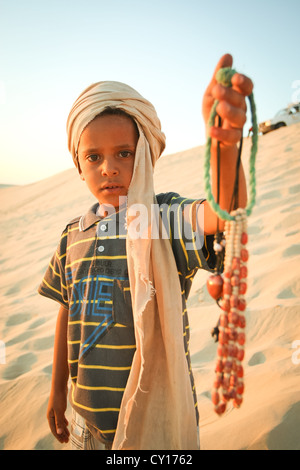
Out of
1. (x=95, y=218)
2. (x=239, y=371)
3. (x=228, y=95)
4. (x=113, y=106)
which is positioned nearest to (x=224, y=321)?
(x=239, y=371)

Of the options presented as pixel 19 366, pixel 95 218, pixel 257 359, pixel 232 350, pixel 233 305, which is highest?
pixel 95 218

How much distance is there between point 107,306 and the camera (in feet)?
4.52

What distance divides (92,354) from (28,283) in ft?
13.3

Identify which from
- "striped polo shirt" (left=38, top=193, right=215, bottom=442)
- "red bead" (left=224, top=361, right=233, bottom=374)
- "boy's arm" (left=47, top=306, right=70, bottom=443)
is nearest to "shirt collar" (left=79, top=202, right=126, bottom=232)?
"striped polo shirt" (left=38, top=193, right=215, bottom=442)

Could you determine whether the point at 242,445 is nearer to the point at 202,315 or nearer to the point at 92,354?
the point at 92,354

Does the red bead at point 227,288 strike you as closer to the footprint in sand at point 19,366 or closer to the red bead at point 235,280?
the red bead at point 235,280

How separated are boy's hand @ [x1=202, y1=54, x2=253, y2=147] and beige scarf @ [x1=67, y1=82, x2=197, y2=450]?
20.8 inches

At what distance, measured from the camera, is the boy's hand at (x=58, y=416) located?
1.64 metres

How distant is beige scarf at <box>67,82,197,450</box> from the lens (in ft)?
3.93

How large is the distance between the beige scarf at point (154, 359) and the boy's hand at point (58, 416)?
0.55 metres

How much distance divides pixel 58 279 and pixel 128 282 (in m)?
0.53

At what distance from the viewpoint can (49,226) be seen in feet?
28.7

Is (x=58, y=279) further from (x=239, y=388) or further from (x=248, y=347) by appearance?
(x=248, y=347)

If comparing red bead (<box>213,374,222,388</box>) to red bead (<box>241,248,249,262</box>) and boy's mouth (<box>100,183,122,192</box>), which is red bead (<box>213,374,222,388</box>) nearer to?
red bead (<box>241,248,249,262</box>)
